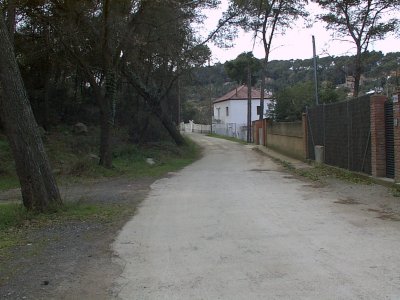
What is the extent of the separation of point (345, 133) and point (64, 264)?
42.8ft

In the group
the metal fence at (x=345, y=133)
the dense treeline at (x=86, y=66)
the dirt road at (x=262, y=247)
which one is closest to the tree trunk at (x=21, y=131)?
the dense treeline at (x=86, y=66)

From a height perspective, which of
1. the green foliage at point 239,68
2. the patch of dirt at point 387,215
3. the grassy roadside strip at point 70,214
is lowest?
the patch of dirt at point 387,215

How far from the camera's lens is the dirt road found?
5.33m

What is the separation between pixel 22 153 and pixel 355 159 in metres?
10.7

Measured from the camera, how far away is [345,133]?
17453 millimetres

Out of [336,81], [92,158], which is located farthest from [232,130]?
[92,158]

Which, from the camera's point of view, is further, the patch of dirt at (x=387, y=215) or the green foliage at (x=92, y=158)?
the green foliage at (x=92, y=158)

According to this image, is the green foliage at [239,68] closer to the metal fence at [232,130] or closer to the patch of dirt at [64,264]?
the metal fence at [232,130]

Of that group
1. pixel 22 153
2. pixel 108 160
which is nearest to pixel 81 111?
pixel 108 160

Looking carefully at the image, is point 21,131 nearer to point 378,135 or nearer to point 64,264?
point 64,264

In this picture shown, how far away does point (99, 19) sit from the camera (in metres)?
20.0

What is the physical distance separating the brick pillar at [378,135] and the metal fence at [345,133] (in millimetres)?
565

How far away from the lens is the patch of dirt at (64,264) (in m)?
5.45

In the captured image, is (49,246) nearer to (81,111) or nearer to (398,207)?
(398,207)
